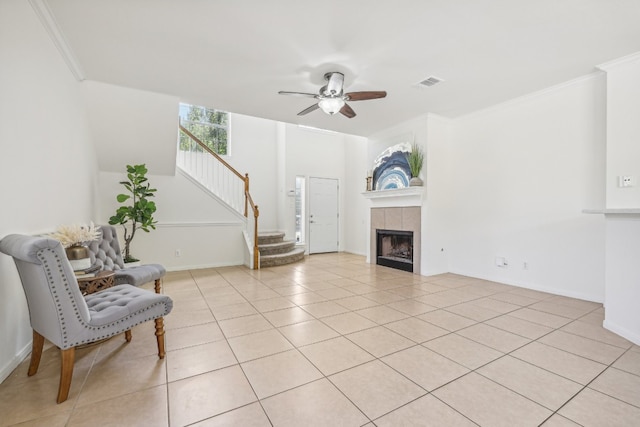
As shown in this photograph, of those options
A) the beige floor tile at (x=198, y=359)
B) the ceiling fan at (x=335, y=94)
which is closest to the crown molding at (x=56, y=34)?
the ceiling fan at (x=335, y=94)

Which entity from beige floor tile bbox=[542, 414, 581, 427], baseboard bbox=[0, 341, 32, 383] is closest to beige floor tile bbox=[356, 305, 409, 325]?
beige floor tile bbox=[542, 414, 581, 427]

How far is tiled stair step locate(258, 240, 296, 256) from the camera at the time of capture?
20.2 feet

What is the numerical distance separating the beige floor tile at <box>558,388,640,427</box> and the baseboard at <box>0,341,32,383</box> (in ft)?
11.7

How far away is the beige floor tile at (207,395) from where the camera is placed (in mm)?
1604

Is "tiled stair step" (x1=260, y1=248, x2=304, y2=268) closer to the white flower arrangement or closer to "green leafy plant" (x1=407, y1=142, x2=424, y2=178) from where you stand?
"green leafy plant" (x1=407, y1=142, x2=424, y2=178)

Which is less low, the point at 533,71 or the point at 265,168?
the point at 533,71

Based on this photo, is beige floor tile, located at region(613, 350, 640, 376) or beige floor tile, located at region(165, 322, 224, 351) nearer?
beige floor tile, located at region(613, 350, 640, 376)

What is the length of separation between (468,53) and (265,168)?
552 centimetres

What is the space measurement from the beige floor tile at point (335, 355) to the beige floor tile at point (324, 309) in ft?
2.17

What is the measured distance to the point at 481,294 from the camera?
3.98 meters

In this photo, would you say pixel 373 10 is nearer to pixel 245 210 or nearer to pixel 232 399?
pixel 232 399

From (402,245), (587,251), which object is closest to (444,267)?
(402,245)

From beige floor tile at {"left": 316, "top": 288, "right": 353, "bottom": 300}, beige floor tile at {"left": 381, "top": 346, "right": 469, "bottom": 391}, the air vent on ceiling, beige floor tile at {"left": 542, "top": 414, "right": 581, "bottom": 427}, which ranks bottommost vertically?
beige floor tile at {"left": 316, "top": 288, "right": 353, "bottom": 300}

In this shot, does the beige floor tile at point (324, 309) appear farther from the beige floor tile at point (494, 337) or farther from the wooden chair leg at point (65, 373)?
the wooden chair leg at point (65, 373)
